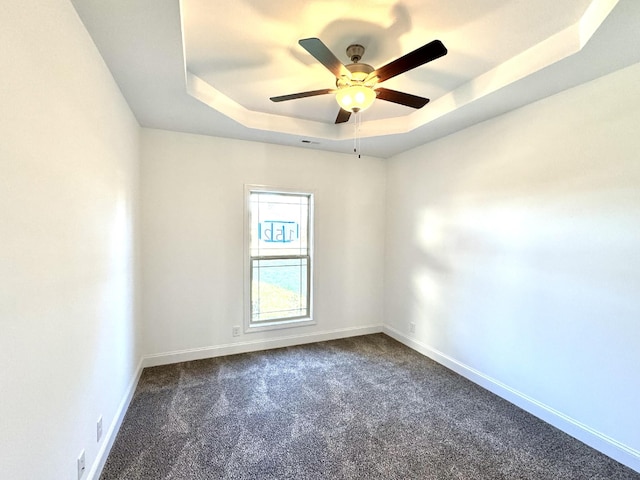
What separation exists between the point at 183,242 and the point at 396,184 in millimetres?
2869

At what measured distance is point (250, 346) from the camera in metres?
3.62

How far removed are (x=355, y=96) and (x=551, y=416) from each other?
287 cm

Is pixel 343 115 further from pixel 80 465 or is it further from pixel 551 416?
pixel 551 416

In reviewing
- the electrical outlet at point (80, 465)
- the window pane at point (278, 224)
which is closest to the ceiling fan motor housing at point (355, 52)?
the window pane at point (278, 224)

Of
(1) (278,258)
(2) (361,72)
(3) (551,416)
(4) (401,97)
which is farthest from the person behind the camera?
(1) (278,258)

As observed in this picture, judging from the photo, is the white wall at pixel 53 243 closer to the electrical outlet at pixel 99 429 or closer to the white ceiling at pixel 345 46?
the electrical outlet at pixel 99 429

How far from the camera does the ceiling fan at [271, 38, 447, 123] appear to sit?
1606mm

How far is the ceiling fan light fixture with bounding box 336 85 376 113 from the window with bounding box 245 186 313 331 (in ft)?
6.00

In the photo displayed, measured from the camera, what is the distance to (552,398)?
7.58 ft

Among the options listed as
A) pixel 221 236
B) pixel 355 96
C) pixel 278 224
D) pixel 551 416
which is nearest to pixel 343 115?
pixel 355 96

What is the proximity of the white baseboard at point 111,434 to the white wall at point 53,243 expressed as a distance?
0.11 meters

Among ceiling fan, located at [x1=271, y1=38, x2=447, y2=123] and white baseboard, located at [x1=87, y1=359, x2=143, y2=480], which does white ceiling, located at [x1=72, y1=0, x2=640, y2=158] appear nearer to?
ceiling fan, located at [x1=271, y1=38, x2=447, y2=123]

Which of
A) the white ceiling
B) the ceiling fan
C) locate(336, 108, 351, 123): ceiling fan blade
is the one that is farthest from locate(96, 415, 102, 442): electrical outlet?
locate(336, 108, 351, 123): ceiling fan blade

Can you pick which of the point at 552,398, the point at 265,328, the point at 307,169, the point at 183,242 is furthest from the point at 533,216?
the point at 183,242
